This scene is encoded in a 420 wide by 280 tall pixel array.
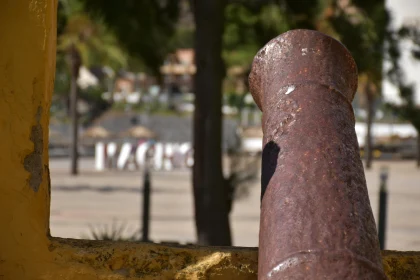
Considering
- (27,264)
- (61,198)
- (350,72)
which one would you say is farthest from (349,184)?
(61,198)

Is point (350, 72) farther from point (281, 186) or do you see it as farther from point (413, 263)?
point (413, 263)

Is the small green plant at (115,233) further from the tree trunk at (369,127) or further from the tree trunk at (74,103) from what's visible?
the tree trunk at (369,127)

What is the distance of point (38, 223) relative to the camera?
11.7ft

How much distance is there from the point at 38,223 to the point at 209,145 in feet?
16.6

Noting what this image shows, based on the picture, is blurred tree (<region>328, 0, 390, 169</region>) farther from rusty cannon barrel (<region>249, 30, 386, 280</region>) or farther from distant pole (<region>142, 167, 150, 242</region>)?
rusty cannon barrel (<region>249, 30, 386, 280</region>)

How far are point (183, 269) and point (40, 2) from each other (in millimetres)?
1183

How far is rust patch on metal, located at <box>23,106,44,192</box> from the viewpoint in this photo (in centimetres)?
360

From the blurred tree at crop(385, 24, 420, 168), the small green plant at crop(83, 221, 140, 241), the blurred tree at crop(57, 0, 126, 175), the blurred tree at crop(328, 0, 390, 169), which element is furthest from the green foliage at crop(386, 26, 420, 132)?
the blurred tree at crop(57, 0, 126, 175)

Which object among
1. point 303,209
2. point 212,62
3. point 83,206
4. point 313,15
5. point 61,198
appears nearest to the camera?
point 303,209

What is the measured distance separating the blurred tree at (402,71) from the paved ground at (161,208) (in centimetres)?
177

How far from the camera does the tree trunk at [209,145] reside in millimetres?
8602

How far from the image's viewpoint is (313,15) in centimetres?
1006

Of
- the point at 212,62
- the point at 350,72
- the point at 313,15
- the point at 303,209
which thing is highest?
the point at 313,15

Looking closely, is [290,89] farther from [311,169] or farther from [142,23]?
[142,23]
